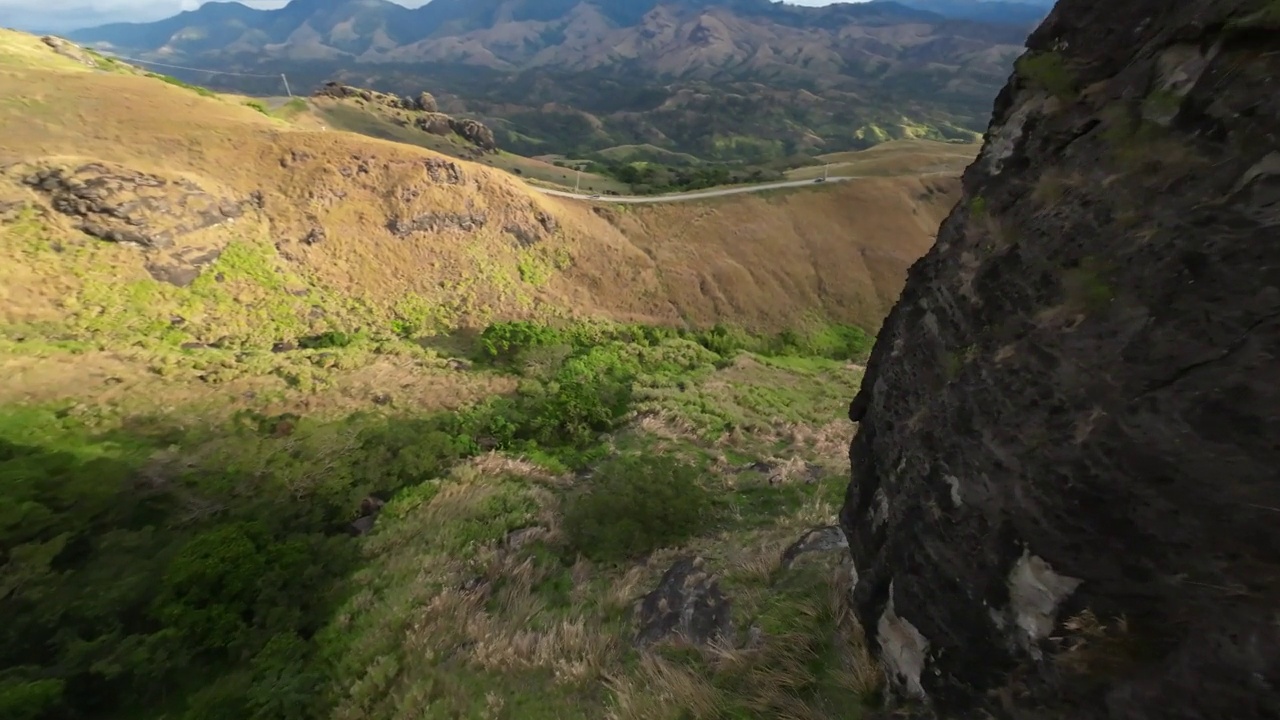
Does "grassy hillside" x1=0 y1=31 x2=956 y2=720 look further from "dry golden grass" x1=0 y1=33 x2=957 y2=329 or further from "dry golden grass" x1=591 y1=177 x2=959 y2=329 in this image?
"dry golden grass" x1=591 y1=177 x2=959 y2=329

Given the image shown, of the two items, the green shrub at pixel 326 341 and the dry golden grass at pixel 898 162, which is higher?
the dry golden grass at pixel 898 162

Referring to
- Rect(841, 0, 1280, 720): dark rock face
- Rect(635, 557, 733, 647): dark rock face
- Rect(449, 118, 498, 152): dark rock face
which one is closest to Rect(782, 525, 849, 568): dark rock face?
Rect(635, 557, 733, 647): dark rock face

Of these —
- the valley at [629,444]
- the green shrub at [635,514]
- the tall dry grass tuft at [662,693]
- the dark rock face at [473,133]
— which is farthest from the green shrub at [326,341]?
the dark rock face at [473,133]

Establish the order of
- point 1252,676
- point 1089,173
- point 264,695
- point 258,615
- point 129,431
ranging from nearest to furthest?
point 1252,676
point 1089,173
point 264,695
point 258,615
point 129,431

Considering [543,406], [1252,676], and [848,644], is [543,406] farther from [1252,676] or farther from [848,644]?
[1252,676]

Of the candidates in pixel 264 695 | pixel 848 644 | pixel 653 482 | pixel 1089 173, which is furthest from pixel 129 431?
pixel 1089 173

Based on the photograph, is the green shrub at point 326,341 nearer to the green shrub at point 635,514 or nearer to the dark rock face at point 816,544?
the green shrub at point 635,514

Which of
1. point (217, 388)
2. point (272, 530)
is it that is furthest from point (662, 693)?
point (217, 388)
